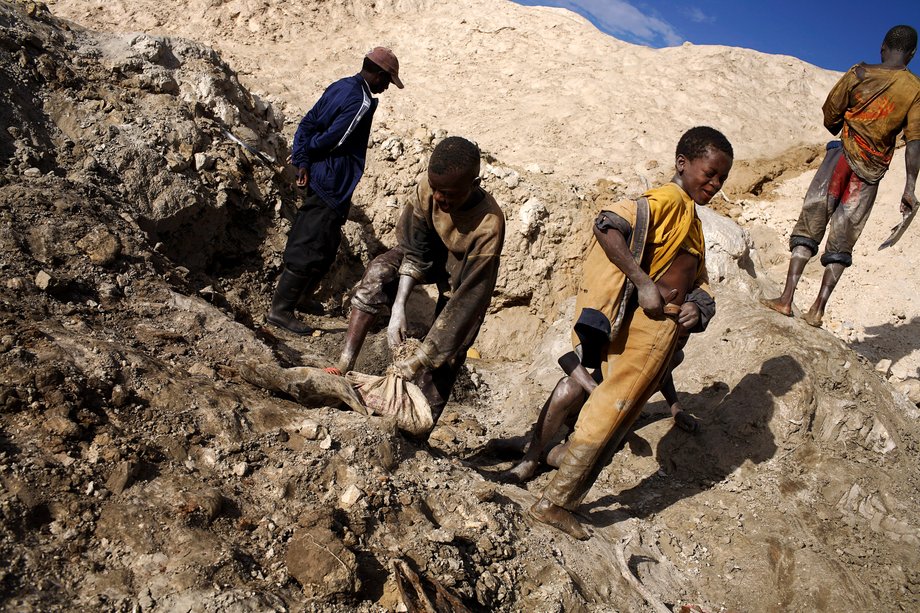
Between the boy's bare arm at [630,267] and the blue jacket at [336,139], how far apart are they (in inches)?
90.2

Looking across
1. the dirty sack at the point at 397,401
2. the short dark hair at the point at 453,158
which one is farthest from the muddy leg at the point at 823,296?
the dirty sack at the point at 397,401

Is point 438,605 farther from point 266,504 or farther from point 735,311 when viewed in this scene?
point 735,311

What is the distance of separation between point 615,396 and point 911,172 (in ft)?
11.5

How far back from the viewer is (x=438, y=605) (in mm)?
2189

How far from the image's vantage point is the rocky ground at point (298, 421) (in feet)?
6.97

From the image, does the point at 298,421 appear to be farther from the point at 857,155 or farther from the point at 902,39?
the point at 902,39

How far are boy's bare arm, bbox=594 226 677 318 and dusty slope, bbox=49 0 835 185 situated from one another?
5.90m

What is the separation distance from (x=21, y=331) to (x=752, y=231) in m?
8.10

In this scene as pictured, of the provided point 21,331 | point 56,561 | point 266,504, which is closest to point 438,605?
point 266,504

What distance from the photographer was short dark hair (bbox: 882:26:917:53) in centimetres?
474

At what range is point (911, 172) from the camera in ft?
16.5

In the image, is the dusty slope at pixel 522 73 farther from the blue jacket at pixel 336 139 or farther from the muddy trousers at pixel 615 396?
the muddy trousers at pixel 615 396

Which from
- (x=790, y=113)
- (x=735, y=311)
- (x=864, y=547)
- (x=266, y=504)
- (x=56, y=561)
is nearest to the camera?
(x=56, y=561)

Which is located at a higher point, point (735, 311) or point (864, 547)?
point (735, 311)
